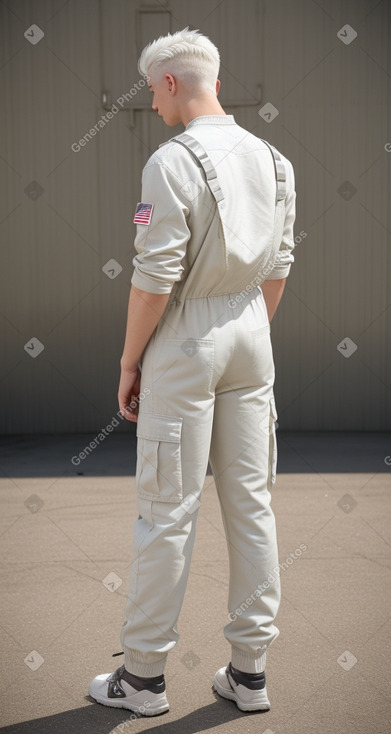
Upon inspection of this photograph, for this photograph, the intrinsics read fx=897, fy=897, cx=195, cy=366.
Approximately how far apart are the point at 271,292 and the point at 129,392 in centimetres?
57

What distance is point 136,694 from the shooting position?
8.30 ft

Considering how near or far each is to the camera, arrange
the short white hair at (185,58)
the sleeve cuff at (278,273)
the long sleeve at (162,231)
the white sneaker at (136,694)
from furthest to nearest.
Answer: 1. the sleeve cuff at (278,273)
2. the white sneaker at (136,694)
3. the short white hair at (185,58)
4. the long sleeve at (162,231)

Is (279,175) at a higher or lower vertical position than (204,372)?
higher

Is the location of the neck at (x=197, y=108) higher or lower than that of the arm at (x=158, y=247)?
higher

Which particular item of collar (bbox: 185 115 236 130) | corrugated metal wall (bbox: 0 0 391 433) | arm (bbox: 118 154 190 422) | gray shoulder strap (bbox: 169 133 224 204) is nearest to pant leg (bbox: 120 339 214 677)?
arm (bbox: 118 154 190 422)

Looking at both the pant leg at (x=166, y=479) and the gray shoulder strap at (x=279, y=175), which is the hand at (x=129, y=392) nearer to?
the pant leg at (x=166, y=479)

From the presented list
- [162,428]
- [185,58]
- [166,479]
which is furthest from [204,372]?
[185,58]

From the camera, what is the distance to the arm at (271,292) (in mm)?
2727

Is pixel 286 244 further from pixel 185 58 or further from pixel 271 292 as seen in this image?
pixel 185 58

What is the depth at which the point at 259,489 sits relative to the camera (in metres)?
2.53

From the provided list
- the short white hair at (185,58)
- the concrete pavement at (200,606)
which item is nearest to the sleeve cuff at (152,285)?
the short white hair at (185,58)

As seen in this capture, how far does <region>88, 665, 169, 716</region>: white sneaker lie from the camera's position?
2.52 metres

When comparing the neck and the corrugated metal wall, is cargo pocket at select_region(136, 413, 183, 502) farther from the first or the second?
the corrugated metal wall

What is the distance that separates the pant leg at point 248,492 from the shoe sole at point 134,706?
0.25m
